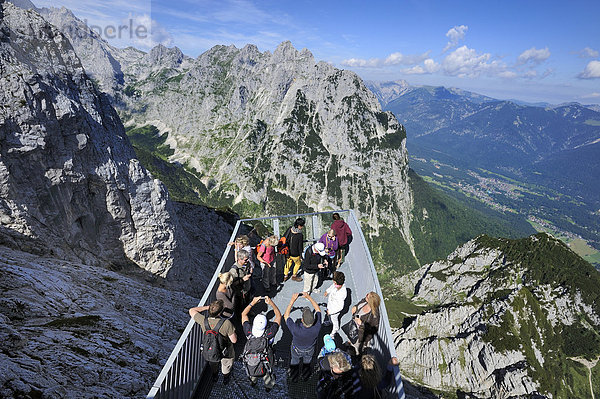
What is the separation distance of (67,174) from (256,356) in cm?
2813

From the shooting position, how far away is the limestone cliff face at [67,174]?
2080cm

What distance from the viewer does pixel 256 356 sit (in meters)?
6.44

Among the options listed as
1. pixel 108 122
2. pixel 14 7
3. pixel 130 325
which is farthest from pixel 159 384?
pixel 14 7

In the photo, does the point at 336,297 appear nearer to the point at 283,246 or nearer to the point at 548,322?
the point at 283,246

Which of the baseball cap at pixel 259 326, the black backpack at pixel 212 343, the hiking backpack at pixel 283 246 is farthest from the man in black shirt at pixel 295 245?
the black backpack at pixel 212 343

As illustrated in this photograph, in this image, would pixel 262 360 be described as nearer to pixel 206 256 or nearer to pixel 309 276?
pixel 309 276

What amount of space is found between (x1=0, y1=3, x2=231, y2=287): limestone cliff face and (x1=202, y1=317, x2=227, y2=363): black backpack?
18.5 metres

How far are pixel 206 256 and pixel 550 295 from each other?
106551mm

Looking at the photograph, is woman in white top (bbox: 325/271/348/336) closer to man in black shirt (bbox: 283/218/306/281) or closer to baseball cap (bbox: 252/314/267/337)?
baseball cap (bbox: 252/314/267/337)

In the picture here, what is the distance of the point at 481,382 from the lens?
185 feet

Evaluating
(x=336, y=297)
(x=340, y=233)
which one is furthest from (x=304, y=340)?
(x=340, y=233)

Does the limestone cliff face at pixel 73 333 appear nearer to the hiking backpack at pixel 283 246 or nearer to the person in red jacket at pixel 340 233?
the hiking backpack at pixel 283 246

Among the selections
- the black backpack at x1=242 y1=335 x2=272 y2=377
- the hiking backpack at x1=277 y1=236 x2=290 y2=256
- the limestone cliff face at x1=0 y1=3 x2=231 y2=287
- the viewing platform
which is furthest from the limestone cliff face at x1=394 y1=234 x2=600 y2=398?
the black backpack at x1=242 y1=335 x2=272 y2=377

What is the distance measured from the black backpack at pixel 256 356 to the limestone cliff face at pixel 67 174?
1926 centimetres
